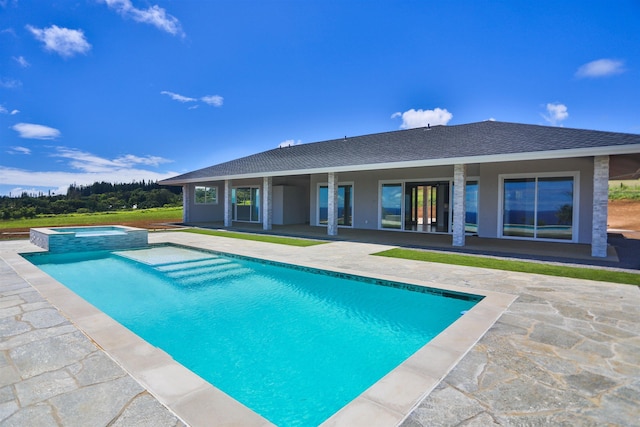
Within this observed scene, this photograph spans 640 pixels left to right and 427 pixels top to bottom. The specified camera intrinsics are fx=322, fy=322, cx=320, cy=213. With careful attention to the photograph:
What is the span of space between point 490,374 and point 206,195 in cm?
2234

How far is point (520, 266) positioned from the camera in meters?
7.93

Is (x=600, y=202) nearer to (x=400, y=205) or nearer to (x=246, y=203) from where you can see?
(x=400, y=205)

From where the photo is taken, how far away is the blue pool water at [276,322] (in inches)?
132

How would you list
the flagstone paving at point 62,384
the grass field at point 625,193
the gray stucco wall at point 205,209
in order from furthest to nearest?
the grass field at point 625,193, the gray stucco wall at point 205,209, the flagstone paving at point 62,384

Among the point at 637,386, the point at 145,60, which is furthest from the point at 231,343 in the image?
the point at 145,60

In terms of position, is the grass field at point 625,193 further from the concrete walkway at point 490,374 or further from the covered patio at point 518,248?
the concrete walkway at point 490,374

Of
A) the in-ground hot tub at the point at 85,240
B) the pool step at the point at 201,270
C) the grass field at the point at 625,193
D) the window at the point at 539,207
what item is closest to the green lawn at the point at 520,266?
the pool step at the point at 201,270

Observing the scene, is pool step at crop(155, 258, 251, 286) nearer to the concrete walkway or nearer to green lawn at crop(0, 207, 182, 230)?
the concrete walkway

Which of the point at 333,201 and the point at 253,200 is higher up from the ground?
the point at 253,200

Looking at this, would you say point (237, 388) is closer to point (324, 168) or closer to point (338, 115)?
point (324, 168)

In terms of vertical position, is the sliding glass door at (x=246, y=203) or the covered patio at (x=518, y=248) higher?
the sliding glass door at (x=246, y=203)

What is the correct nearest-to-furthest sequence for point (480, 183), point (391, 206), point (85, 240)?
point (85, 240) < point (480, 183) < point (391, 206)

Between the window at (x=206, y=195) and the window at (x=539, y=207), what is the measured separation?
60.2 ft

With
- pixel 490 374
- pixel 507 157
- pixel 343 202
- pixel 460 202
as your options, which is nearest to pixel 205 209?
pixel 343 202
